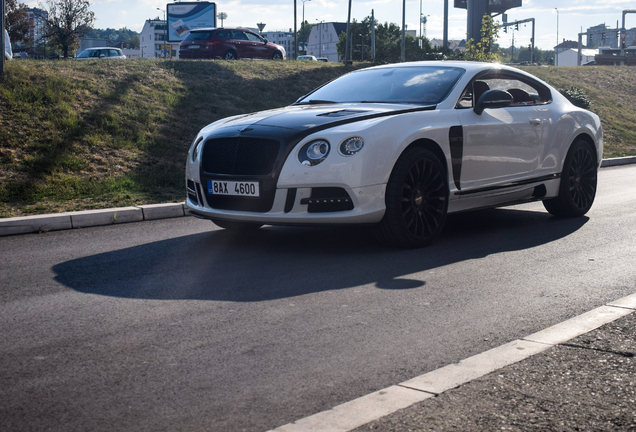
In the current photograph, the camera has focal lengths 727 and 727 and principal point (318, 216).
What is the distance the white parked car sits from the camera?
562cm

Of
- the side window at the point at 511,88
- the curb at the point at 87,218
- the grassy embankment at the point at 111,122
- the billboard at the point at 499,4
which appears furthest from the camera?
the billboard at the point at 499,4

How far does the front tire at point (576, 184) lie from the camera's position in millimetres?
7719

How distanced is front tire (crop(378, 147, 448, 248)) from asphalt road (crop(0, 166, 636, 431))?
6.1 inches

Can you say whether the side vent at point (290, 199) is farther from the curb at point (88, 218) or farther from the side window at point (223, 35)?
the side window at point (223, 35)

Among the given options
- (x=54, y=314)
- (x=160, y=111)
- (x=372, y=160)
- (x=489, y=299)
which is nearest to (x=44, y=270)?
(x=54, y=314)

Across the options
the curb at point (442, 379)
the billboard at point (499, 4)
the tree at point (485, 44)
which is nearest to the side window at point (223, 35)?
→ the tree at point (485, 44)

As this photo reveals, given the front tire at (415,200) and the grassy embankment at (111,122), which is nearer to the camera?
the front tire at (415,200)

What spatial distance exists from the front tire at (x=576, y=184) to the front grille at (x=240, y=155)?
11.6 feet

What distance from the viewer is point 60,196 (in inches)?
359

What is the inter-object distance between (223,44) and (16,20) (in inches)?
1363

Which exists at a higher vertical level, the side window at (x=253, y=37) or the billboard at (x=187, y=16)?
the billboard at (x=187, y=16)

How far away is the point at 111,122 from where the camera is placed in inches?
490

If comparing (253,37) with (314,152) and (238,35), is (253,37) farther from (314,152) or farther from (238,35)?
(314,152)

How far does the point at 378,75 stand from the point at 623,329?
13.6 feet
